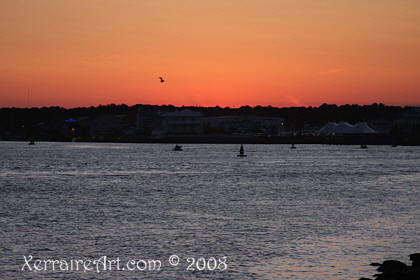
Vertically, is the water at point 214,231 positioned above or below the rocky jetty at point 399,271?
below

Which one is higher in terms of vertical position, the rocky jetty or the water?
the rocky jetty

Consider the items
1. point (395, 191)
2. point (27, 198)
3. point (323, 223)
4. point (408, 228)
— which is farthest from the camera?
point (395, 191)

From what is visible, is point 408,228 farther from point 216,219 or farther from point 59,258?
point 59,258

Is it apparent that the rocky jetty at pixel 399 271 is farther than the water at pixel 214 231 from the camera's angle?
No

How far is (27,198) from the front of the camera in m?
45.2

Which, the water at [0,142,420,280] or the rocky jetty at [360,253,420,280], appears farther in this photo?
the water at [0,142,420,280]

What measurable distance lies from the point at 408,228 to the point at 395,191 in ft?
78.0

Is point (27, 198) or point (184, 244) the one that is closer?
point (184, 244)

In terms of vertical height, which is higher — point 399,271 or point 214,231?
point 399,271

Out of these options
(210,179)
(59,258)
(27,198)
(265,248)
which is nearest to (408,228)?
(265,248)

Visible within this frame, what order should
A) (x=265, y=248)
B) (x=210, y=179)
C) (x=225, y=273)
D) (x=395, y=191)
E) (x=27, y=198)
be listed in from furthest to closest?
(x=210, y=179), (x=395, y=191), (x=27, y=198), (x=265, y=248), (x=225, y=273)

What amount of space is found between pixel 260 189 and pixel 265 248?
29693mm

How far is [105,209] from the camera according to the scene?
3778 centimetres

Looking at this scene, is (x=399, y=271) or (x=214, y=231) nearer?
(x=399, y=271)
